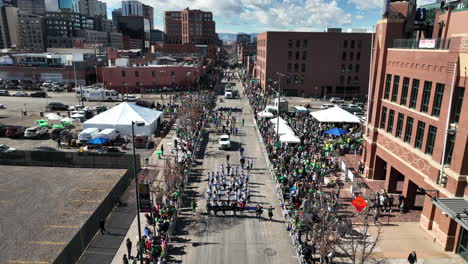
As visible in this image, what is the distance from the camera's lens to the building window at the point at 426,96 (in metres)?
20.9

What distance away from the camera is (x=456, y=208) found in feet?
55.1

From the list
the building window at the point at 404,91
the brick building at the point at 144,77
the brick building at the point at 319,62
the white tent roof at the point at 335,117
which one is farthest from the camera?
the brick building at the point at 144,77

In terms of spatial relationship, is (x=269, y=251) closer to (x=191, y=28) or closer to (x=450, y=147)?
(x=450, y=147)

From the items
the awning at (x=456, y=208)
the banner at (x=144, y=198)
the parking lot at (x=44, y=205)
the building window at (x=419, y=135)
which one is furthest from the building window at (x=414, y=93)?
the parking lot at (x=44, y=205)

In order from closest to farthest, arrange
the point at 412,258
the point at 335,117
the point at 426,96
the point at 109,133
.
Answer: the point at 412,258
the point at 426,96
the point at 109,133
the point at 335,117

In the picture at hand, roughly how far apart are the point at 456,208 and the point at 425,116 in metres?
6.61

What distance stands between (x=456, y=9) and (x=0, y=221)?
117ft

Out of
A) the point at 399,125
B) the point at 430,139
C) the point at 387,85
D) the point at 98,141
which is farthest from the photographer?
the point at 98,141

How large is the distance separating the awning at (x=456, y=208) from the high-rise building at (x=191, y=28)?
16278 cm

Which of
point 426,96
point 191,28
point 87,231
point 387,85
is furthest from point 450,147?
point 191,28

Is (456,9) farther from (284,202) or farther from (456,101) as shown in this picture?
(284,202)

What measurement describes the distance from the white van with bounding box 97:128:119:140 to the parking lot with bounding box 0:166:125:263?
6.08m

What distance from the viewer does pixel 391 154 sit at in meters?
25.1

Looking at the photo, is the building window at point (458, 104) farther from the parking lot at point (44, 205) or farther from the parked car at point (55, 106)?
the parked car at point (55, 106)
